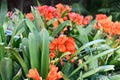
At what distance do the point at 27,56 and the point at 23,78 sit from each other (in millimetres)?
141

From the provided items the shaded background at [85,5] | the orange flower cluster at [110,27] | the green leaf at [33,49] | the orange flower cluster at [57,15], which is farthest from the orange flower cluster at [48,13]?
the shaded background at [85,5]

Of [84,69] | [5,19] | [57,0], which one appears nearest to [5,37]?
[5,19]

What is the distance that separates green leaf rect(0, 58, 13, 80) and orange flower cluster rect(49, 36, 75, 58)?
261mm

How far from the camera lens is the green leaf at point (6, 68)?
1875 millimetres

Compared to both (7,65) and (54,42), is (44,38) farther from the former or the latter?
(7,65)

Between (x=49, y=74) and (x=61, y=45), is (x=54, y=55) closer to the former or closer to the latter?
(x=61, y=45)

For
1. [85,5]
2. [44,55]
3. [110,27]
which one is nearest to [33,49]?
[44,55]

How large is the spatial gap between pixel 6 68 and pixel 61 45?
36 centimetres

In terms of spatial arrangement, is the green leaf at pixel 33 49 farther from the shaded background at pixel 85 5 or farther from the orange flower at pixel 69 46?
the shaded background at pixel 85 5

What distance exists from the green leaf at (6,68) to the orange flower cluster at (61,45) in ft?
0.85

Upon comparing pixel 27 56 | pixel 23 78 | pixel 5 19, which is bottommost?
pixel 23 78

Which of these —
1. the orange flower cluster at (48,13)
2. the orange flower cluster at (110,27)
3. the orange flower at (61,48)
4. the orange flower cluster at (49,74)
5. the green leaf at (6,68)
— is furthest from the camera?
the orange flower cluster at (48,13)

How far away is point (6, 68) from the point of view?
6.29ft

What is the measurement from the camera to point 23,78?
201 centimetres
